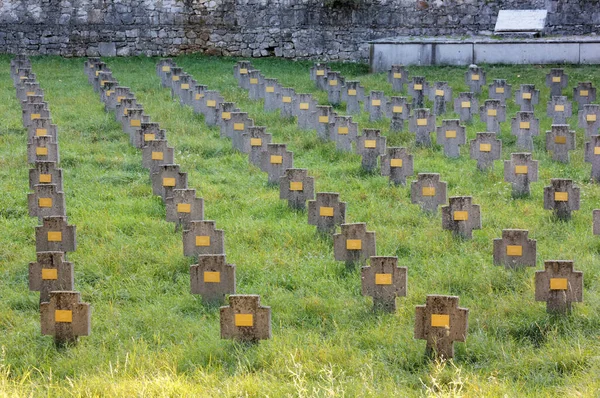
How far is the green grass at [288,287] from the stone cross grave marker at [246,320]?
0.09m

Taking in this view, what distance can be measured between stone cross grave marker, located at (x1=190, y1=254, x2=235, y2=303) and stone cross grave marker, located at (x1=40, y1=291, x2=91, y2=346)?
0.96 meters

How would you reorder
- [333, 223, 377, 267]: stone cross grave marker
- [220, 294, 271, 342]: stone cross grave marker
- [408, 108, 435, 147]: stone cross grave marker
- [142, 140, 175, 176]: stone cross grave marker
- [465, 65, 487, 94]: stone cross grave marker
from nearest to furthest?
[220, 294, 271, 342]: stone cross grave marker, [333, 223, 377, 267]: stone cross grave marker, [142, 140, 175, 176]: stone cross grave marker, [408, 108, 435, 147]: stone cross grave marker, [465, 65, 487, 94]: stone cross grave marker

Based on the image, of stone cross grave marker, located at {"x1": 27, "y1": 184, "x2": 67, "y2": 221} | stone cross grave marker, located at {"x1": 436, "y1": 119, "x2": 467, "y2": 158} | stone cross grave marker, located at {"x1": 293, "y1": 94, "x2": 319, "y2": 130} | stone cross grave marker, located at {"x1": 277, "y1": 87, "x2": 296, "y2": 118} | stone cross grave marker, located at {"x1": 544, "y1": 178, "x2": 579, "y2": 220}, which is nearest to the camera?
stone cross grave marker, located at {"x1": 27, "y1": 184, "x2": 67, "y2": 221}

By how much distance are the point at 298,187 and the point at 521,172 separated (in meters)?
2.35

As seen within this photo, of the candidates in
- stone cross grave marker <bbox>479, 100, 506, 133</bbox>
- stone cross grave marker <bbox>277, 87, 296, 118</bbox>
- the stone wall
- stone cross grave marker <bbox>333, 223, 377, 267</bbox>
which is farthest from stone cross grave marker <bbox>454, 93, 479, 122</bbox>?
the stone wall

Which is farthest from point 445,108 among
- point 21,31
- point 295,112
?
point 21,31

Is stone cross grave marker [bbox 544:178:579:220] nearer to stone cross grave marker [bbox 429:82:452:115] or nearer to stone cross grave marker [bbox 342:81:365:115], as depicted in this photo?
stone cross grave marker [bbox 429:82:452:115]

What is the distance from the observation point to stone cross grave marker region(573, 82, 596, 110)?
16.3m

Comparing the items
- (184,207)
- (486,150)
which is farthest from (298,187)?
(486,150)

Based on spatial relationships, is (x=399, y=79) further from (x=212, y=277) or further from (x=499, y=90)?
(x=212, y=277)

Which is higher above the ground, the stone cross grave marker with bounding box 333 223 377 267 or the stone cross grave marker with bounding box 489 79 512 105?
the stone cross grave marker with bounding box 489 79 512 105

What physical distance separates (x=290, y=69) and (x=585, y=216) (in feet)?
41.7

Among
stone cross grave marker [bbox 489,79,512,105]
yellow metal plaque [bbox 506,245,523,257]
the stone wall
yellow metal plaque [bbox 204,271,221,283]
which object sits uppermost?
the stone wall

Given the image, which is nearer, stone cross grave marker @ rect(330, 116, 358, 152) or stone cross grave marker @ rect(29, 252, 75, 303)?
stone cross grave marker @ rect(29, 252, 75, 303)
